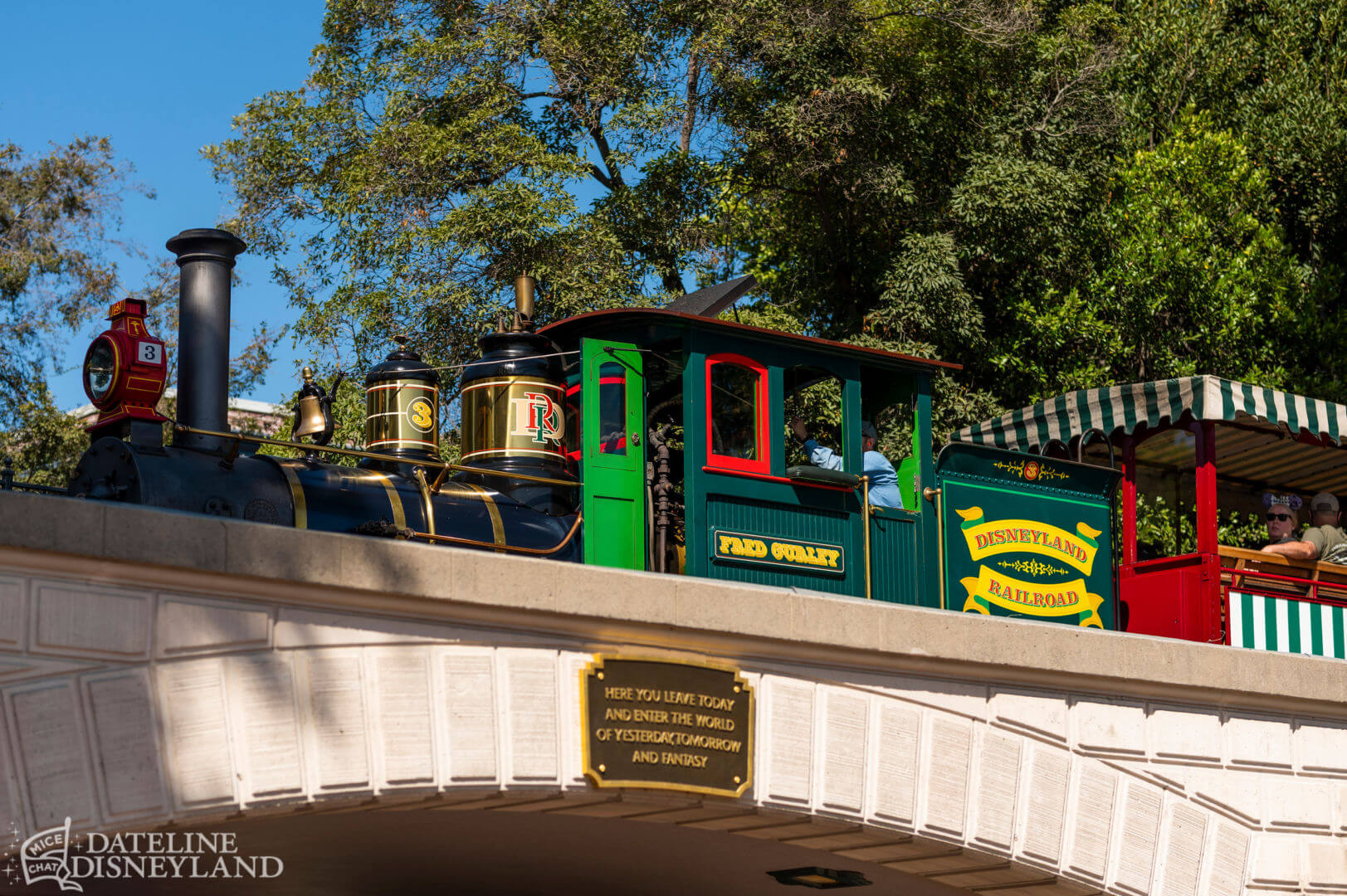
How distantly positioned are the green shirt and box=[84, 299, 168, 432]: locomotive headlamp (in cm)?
869

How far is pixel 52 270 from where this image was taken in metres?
26.5

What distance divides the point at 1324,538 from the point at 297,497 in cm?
804

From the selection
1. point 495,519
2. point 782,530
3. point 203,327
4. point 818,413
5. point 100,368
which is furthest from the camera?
point 818,413

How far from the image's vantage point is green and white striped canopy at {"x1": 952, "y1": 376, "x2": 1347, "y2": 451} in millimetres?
10852

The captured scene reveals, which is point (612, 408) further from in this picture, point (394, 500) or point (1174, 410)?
point (1174, 410)

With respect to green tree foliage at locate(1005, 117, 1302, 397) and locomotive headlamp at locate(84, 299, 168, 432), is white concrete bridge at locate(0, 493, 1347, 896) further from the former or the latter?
green tree foliage at locate(1005, 117, 1302, 397)

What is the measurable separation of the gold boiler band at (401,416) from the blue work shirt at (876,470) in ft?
8.56

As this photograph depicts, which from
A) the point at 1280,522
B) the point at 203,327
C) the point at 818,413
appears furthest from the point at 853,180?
the point at 203,327

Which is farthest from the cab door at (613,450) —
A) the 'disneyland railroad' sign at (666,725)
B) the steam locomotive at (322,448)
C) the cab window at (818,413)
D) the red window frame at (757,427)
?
the cab window at (818,413)

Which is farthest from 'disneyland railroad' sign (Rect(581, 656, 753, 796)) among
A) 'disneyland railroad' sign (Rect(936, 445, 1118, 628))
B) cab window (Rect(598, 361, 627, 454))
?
'disneyland railroad' sign (Rect(936, 445, 1118, 628))

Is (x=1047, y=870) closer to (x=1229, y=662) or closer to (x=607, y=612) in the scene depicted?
(x=1229, y=662)

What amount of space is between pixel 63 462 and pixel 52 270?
432 centimetres

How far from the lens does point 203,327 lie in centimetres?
879

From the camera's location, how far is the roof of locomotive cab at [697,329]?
30.6 ft
